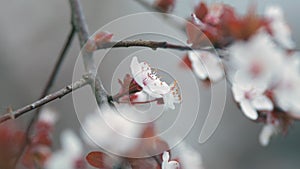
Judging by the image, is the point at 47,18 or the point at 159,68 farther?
the point at 47,18

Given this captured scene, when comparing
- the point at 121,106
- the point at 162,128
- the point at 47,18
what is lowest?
the point at 47,18

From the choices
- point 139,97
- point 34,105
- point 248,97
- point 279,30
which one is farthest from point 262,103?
point 34,105

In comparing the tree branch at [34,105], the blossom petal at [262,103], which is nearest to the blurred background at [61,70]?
the blossom petal at [262,103]

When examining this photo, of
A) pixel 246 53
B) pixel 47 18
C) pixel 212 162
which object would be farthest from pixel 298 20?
pixel 246 53

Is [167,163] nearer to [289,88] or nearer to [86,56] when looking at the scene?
[86,56]

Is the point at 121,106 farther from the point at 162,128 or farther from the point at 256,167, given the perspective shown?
the point at 256,167

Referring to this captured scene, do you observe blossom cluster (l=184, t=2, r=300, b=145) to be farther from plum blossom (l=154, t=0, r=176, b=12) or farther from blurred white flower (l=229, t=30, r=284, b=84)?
plum blossom (l=154, t=0, r=176, b=12)
